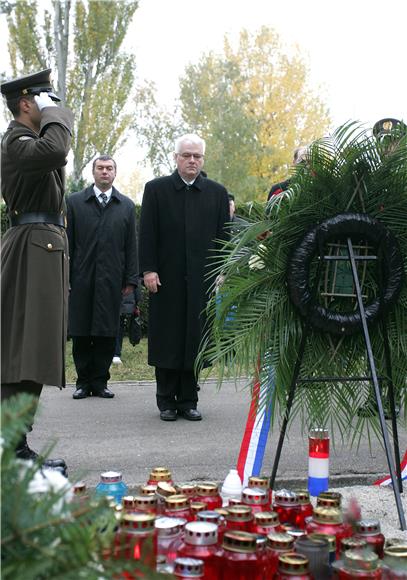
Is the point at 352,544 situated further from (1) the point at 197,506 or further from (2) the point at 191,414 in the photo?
(2) the point at 191,414

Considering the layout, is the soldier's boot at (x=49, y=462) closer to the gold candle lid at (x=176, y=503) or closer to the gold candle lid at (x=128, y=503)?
the gold candle lid at (x=128, y=503)

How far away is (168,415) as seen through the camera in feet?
22.0

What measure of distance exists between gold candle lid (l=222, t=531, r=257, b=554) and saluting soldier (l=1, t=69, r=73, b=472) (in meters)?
2.46

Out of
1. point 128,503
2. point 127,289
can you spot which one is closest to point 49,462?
point 128,503

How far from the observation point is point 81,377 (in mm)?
7879

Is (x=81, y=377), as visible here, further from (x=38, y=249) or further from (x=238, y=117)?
(x=238, y=117)

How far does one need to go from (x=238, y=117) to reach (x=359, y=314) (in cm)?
2845

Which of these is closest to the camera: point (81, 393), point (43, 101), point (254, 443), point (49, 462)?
point (49, 462)

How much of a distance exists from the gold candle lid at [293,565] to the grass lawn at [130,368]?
6.79m

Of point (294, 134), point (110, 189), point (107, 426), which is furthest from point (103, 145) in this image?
point (107, 426)

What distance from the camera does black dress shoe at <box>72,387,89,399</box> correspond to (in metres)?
7.75

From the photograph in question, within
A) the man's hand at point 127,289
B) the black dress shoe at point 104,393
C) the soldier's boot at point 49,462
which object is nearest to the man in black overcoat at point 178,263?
the black dress shoe at point 104,393

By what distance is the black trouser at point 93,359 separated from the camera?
25.5ft

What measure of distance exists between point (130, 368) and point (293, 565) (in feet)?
25.8
